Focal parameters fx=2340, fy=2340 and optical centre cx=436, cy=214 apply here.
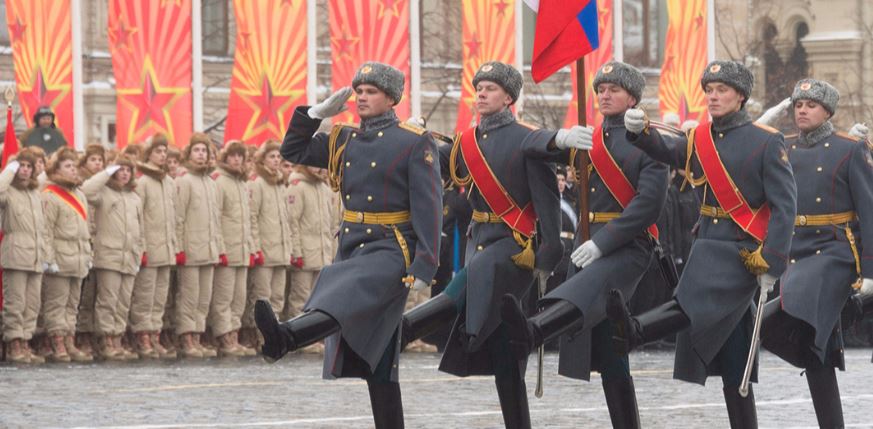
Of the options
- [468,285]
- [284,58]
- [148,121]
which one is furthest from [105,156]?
[468,285]

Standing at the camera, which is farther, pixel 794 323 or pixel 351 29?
pixel 351 29

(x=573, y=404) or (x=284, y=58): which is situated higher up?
(x=284, y=58)

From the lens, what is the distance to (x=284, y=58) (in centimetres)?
2392

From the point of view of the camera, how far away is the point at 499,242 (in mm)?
11023

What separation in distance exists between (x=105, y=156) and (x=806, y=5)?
122 feet

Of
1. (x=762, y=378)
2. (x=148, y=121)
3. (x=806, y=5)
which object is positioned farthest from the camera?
(x=806, y=5)

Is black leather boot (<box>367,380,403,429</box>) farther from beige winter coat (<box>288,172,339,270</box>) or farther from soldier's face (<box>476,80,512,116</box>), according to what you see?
beige winter coat (<box>288,172,339,270</box>)

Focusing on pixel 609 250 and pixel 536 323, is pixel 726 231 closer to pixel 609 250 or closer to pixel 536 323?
pixel 609 250

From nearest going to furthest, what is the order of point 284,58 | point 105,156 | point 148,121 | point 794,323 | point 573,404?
point 794,323
point 573,404
point 105,156
point 148,121
point 284,58

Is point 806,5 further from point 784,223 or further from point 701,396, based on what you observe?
point 784,223

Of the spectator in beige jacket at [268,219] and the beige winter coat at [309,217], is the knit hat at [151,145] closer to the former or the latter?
the spectator in beige jacket at [268,219]

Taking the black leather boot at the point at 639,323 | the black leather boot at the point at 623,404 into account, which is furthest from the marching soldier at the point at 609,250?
the black leather boot at the point at 639,323

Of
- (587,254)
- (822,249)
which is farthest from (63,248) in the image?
(587,254)

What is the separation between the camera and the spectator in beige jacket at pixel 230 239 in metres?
19.0
